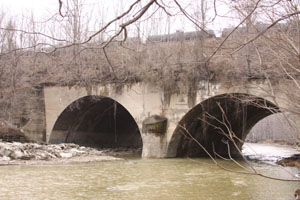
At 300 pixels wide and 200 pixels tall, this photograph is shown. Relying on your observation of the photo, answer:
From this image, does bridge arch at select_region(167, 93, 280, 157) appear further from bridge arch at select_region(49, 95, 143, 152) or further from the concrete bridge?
bridge arch at select_region(49, 95, 143, 152)

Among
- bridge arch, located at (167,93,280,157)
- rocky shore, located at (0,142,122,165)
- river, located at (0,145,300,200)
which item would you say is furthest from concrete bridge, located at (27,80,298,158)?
river, located at (0,145,300,200)

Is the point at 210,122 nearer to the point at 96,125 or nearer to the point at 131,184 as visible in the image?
the point at 96,125

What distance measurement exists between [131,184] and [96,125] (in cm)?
1380

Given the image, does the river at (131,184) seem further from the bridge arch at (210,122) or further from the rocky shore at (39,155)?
the bridge arch at (210,122)

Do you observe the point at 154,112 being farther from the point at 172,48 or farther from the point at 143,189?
the point at 143,189

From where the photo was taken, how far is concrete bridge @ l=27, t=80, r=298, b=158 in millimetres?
14172

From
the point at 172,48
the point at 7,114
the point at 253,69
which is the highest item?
the point at 172,48

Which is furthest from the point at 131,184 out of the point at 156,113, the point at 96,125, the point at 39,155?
the point at 96,125

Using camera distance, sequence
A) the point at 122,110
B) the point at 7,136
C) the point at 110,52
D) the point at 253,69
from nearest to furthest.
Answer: the point at 253,69 < the point at 7,136 < the point at 110,52 < the point at 122,110

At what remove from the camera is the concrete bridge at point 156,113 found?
1417 cm

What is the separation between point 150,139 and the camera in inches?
591

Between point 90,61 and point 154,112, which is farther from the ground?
point 90,61

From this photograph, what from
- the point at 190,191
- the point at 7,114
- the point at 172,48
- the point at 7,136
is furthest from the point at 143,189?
the point at 7,114

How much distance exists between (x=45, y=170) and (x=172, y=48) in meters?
7.86
